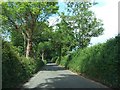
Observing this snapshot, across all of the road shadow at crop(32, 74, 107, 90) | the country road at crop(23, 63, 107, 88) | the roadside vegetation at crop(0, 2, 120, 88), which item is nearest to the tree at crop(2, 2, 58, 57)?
the roadside vegetation at crop(0, 2, 120, 88)

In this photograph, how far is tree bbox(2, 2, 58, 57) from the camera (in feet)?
119

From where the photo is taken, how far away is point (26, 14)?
126 ft

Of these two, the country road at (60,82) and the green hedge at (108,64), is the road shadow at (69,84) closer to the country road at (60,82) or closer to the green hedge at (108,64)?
the country road at (60,82)

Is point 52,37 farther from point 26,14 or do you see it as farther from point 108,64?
point 108,64

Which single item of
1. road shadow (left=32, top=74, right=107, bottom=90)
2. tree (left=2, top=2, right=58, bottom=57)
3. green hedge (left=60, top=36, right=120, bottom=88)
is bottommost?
road shadow (left=32, top=74, right=107, bottom=90)

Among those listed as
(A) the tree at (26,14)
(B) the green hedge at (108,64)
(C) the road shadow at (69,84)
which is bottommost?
(C) the road shadow at (69,84)

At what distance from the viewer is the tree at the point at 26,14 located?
36219 mm

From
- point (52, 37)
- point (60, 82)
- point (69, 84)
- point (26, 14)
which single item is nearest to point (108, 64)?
point (69, 84)

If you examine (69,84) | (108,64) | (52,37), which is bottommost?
(69,84)

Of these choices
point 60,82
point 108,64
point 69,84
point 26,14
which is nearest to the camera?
point 108,64

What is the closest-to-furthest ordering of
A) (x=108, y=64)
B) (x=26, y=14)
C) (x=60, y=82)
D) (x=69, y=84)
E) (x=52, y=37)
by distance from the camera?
(x=108, y=64), (x=69, y=84), (x=60, y=82), (x=26, y=14), (x=52, y=37)

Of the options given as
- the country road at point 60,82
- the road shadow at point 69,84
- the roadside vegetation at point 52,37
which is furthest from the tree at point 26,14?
the road shadow at point 69,84

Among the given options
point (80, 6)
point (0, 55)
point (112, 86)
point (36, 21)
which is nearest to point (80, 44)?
point (80, 6)

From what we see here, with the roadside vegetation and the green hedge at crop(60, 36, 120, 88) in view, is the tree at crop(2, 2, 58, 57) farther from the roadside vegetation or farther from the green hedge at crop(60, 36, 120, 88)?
the green hedge at crop(60, 36, 120, 88)
